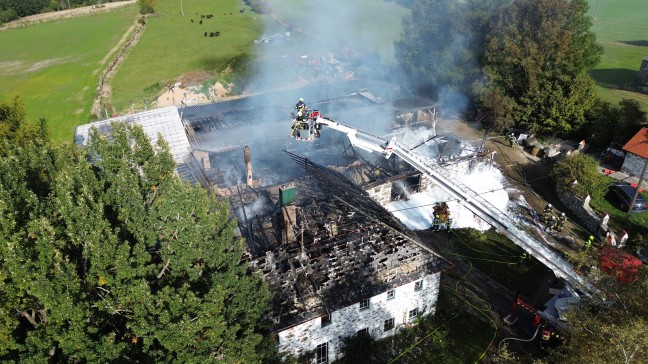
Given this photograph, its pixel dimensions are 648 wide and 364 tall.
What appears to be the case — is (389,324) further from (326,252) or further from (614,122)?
(614,122)

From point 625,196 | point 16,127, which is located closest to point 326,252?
point 625,196

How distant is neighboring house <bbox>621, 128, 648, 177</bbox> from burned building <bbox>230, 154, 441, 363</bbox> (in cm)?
2210

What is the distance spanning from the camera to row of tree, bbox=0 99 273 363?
1230 cm

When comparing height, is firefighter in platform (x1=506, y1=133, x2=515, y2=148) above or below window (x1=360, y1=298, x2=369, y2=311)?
below

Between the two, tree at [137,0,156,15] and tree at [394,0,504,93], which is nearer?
tree at [394,0,504,93]

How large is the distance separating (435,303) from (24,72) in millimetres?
66264

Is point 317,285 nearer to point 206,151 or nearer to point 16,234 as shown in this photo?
point 16,234

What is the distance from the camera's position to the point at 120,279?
13.2 metres

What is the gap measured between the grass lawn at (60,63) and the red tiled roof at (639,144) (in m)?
46.8

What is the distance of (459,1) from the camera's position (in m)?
41.1

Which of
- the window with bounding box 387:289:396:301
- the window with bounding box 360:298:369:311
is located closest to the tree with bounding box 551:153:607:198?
the window with bounding box 387:289:396:301

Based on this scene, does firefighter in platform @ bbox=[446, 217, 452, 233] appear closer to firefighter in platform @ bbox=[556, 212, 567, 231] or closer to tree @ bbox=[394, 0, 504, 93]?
firefighter in platform @ bbox=[556, 212, 567, 231]

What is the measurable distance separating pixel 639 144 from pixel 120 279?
35109 mm

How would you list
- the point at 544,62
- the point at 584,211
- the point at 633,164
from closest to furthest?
Answer: the point at 584,211, the point at 633,164, the point at 544,62
